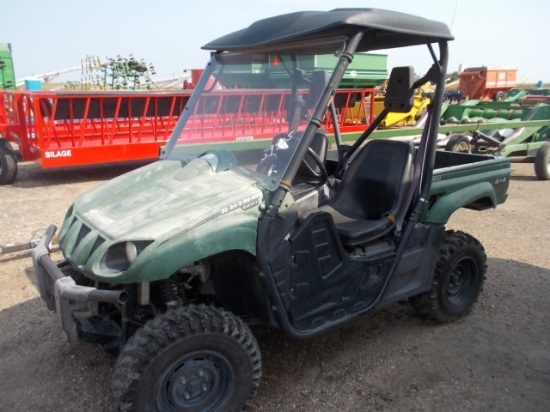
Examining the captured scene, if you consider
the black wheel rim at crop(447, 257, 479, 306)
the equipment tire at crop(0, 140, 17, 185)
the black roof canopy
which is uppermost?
the black roof canopy

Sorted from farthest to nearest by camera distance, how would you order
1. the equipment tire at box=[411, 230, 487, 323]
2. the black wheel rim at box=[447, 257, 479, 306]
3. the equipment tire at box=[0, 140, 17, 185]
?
1. the equipment tire at box=[0, 140, 17, 185]
2. the black wheel rim at box=[447, 257, 479, 306]
3. the equipment tire at box=[411, 230, 487, 323]

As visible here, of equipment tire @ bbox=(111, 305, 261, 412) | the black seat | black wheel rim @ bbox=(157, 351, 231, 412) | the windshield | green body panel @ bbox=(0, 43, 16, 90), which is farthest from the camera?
green body panel @ bbox=(0, 43, 16, 90)

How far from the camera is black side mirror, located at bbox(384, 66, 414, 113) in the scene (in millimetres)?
2973

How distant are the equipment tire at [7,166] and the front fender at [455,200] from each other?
266 inches

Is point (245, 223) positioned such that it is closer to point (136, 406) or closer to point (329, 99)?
point (329, 99)

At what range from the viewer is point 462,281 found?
3.67m

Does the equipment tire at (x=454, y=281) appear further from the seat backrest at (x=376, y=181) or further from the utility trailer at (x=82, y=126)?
the utility trailer at (x=82, y=126)

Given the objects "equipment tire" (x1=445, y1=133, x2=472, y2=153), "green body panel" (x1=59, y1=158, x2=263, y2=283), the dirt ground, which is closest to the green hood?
"green body panel" (x1=59, y1=158, x2=263, y2=283)

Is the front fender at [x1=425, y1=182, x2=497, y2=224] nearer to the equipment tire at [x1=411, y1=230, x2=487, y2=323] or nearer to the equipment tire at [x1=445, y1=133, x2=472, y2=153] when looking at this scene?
the equipment tire at [x1=411, y1=230, x2=487, y2=323]

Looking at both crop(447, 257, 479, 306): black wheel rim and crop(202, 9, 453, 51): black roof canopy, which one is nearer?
crop(202, 9, 453, 51): black roof canopy

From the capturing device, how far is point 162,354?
220 centimetres

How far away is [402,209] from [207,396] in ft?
5.49

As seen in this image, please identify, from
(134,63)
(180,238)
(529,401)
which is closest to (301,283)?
(180,238)

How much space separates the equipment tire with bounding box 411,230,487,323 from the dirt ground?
116mm
